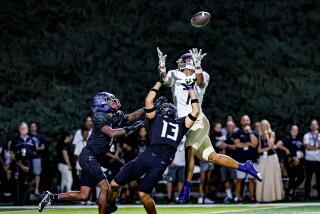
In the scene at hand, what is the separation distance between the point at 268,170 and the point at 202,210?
2.97 m

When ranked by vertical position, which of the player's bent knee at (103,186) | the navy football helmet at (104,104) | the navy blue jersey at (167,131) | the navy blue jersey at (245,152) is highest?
the navy blue jersey at (245,152)

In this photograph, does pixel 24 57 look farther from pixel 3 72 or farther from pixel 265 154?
pixel 265 154

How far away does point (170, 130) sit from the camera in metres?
12.2

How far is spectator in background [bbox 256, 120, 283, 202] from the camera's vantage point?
18.6m

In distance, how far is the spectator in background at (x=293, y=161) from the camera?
776 inches

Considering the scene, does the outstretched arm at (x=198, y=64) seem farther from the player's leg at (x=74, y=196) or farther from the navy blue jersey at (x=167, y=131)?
the player's leg at (x=74, y=196)

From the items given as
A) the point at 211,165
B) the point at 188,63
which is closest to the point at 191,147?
the point at 188,63

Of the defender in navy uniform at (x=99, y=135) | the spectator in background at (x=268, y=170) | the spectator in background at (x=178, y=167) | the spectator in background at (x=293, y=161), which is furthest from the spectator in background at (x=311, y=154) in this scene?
the defender in navy uniform at (x=99, y=135)

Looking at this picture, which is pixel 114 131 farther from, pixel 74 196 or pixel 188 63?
pixel 188 63

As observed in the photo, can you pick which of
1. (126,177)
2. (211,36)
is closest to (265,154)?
(211,36)

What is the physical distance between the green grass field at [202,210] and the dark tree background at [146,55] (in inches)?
234

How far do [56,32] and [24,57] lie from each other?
3.67 feet

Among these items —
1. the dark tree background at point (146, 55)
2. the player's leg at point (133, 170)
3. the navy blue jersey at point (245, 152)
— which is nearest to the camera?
the player's leg at point (133, 170)

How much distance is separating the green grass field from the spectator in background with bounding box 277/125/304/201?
2476 mm
